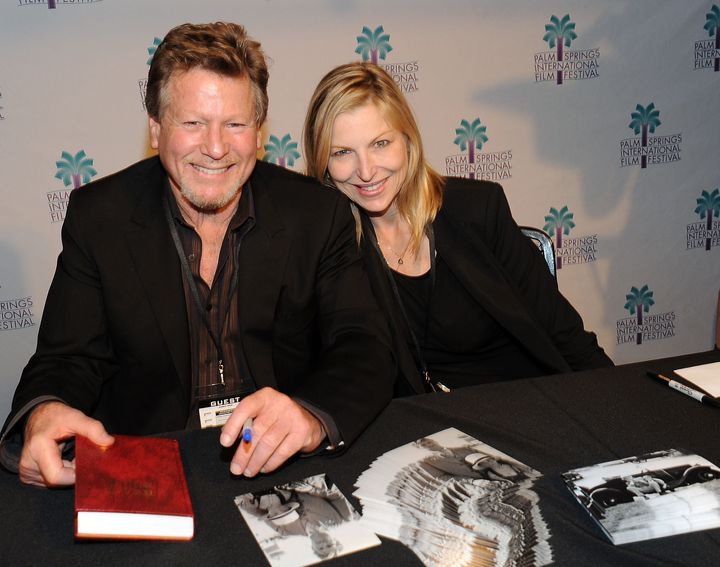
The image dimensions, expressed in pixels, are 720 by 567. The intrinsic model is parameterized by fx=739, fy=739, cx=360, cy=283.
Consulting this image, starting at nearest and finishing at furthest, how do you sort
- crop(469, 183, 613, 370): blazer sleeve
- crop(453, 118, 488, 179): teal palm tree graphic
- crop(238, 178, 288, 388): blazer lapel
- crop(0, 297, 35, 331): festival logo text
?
crop(238, 178, 288, 388): blazer lapel
crop(469, 183, 613, 370): blazer sleeve
crop(0, 297, 35, 331): festival logo text
crop(453, 118, 488, 179): teal palm tree graphic

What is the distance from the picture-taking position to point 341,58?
12.8 ft

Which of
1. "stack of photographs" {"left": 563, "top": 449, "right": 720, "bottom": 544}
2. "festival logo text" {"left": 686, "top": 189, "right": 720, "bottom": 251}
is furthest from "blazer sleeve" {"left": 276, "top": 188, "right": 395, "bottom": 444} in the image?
"festival logo text" {"left": 686, "top": 189, "right": 720, "bottom": 251}

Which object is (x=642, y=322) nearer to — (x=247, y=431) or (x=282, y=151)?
(x=282, y=151)

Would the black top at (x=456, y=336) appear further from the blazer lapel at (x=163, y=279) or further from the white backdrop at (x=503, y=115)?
the white backdrop at (x=503, y=115)

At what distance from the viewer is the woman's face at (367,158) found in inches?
102

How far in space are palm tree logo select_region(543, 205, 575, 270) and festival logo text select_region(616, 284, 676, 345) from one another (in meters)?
0.63

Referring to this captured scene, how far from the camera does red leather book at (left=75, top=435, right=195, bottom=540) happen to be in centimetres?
130

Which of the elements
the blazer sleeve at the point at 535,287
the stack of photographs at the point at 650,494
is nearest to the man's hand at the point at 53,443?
the stack of photographs at the point at 650,494

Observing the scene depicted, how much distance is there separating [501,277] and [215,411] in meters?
1.24

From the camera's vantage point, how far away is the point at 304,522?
4.46 ft

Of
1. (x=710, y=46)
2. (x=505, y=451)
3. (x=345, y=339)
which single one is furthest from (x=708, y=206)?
(x=505, y=451)

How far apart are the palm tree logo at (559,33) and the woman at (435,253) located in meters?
1.89

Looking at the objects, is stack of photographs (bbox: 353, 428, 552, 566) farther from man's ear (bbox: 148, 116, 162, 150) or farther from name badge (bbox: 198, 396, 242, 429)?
man's ear (bbox: 148, 116, 162, 150)

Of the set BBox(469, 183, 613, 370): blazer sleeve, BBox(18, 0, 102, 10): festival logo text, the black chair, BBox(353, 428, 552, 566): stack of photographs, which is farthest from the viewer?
BBox(18, 0, 102, 10): festival logo text
